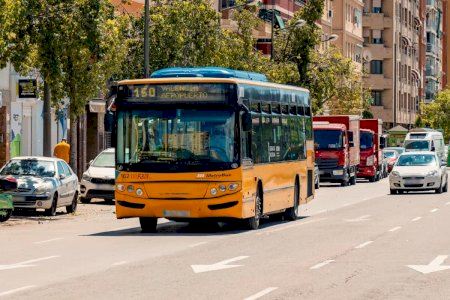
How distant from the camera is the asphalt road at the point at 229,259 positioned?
16.3m

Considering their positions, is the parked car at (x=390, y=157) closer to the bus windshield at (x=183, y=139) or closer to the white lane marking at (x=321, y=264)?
the bus windshield at (x=183, y=139)

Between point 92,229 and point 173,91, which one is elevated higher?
point 173,91

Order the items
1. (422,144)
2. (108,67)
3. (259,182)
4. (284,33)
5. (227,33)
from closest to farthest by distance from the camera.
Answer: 1. (259,182)
2. (108,67)
3. (227,33)
4. (284,33)
5. (422,144)

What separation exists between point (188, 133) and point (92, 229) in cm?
396

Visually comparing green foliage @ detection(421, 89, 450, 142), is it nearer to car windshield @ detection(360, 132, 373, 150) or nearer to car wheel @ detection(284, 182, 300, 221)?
car windshield @ detection(360, 132, 373, 150)

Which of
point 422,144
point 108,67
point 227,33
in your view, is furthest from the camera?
point 422,144

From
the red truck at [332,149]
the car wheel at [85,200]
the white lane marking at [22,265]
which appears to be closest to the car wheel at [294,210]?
the car wheel at [85,200]

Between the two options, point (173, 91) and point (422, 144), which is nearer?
point (173, 91)

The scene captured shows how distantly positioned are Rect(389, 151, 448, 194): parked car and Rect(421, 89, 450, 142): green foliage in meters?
114

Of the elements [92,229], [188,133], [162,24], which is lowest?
[92,229]

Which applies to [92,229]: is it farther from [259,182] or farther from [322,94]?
[322,94]

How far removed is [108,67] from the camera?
143ft

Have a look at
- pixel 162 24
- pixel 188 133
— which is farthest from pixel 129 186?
pixel 162 24

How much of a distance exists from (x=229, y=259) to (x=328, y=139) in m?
44.2
